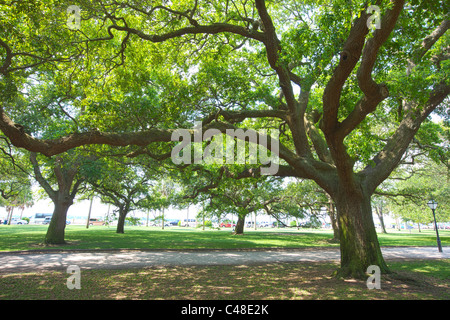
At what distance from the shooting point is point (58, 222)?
1539 centimetres

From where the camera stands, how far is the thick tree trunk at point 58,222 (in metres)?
15.0

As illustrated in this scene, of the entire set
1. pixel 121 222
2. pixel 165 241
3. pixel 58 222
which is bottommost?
pixel 165 241

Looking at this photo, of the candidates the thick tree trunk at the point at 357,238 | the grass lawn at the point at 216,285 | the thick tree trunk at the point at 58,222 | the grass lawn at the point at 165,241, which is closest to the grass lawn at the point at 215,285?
the grass lawn at the point at 216,285

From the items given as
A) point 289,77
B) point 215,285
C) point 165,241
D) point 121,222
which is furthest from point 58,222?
point 289,77

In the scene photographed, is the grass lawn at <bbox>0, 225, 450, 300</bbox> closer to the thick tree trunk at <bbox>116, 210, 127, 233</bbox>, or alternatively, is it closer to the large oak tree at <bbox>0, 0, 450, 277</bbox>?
the large oak tree at <bbox>0, 0, 450, 277</bbox>

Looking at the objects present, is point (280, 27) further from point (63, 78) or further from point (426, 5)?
point (63, 78)

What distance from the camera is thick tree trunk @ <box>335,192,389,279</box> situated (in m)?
7.27

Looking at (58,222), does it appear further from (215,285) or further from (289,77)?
(289,77)

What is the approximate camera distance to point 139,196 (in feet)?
93.1

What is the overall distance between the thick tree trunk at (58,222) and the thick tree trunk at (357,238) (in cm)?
1500

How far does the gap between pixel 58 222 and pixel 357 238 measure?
15721 millimetres

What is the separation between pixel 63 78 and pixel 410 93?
37.6 feet
